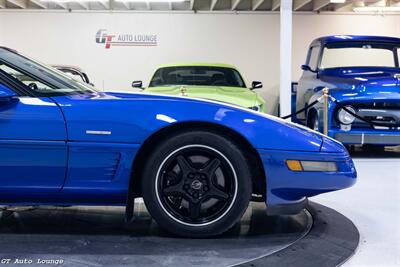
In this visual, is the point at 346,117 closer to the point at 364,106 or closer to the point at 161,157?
the point at 364,106

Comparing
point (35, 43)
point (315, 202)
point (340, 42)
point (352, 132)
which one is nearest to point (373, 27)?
point (340, 42)

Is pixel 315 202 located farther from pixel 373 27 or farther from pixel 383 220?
pixel 373 27

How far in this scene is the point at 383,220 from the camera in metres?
3.18

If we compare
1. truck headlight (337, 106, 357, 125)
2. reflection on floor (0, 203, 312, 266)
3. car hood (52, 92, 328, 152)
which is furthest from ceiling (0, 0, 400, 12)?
car hood (52, 92, 328, 152)

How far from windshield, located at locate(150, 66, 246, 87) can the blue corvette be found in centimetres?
432

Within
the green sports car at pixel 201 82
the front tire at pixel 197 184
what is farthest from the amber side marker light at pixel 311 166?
the green sports car at pixel 201 82

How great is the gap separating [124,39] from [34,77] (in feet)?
33.5

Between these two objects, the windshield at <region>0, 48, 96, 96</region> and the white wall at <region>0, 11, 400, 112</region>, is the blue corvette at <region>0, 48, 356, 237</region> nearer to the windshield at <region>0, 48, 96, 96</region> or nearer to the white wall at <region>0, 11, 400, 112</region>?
the windshield at <region>0, 48, 96, 96</region>

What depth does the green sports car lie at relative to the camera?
606 cm

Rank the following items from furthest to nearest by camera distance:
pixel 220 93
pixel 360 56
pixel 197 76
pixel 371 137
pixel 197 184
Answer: pixel 360 56, pixel 197 76, pixel 220 93, pixel 371 137, pixel 197 184

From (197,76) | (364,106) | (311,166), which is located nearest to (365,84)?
(364,106)

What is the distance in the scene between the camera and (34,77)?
2729mm

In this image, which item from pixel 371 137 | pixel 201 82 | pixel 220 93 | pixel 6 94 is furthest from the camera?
pixel 201 82

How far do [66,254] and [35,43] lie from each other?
11333mm
